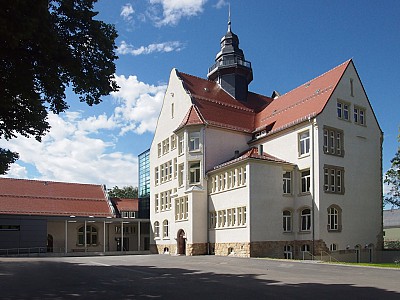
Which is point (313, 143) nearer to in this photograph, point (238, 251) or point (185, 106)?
point (238, 251)

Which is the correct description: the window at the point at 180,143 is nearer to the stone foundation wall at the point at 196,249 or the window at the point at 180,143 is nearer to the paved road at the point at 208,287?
the stone foundation wall at the point at 196,249

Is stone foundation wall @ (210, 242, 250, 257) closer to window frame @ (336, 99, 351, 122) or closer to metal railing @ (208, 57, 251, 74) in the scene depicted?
window frame @ (336, 99, 351, 122)

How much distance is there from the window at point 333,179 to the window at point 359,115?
16.0 feet

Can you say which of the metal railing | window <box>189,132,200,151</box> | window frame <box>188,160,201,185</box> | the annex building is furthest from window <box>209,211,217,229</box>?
the metal railing

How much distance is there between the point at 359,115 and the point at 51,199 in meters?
34.8

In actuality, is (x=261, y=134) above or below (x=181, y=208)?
above

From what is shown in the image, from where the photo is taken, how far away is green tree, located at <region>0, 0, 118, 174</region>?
13.8 metres

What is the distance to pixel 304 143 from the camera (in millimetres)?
34812

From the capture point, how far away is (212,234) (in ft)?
125

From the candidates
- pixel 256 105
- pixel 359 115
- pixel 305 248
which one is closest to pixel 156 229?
pixel 256 105

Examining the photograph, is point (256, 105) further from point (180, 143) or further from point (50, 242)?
point (50, 242)

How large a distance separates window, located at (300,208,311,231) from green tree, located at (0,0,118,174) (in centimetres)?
2175

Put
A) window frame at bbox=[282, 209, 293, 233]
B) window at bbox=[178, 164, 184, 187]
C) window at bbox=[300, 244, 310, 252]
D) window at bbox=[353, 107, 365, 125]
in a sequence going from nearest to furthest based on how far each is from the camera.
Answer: window at bbox=[300, 244, 310, 252], window frame at bbox=[282, 209, 293, 233], window at bbox=[353, 107, 365, 125], window at bbox=[178, 164, 184, 187]

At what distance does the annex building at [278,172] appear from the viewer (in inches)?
1316
